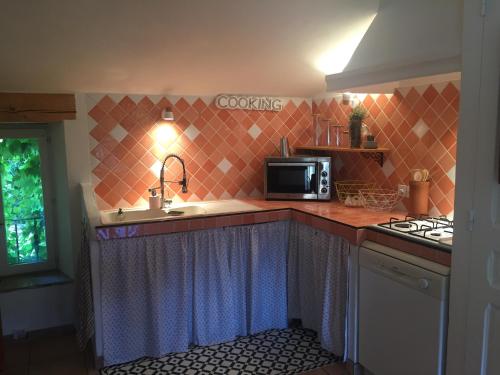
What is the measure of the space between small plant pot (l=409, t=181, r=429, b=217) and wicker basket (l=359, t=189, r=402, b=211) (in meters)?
0.21

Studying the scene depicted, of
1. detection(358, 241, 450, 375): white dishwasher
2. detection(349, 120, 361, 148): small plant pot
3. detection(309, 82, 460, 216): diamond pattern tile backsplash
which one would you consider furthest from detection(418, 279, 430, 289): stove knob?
detection(349, 120, 361, 148): small plant pot

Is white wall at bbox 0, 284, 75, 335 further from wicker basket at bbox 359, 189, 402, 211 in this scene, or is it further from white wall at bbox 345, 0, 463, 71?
white wall at bbox 345, 0, 463, 71

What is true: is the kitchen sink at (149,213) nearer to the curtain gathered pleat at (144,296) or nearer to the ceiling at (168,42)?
the curtain gathered pleat at (144,296)

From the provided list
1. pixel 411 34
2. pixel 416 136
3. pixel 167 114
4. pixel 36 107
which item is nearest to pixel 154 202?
pixel 167 114

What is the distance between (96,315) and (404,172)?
217 cm

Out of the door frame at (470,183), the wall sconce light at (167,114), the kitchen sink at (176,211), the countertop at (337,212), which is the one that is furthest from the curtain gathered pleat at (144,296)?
the door frame at (470,183)

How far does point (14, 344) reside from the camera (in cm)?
307

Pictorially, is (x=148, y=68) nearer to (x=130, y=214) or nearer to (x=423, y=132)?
(x=130, y=214)

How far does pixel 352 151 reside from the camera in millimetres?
3264

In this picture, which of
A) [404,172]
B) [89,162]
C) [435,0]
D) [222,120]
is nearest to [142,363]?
[89,162]

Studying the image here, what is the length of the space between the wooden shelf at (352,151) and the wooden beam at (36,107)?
1.80 metres

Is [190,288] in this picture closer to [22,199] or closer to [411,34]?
[22,199]

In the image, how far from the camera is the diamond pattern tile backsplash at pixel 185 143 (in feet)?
10.4

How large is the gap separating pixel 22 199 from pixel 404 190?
9.15ft
